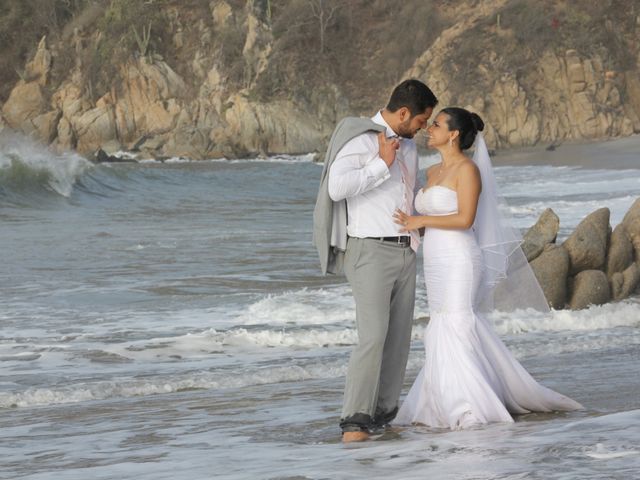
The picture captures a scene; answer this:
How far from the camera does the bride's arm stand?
6.30 meters

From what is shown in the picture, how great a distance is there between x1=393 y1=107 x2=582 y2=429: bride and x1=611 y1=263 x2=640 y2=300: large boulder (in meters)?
5.37

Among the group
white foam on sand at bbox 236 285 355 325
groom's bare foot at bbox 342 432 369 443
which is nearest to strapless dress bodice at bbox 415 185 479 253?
groom's bare foot at bbox 342 432 369 443

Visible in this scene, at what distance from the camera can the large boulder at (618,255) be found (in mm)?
11977

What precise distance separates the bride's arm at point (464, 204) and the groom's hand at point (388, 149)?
A: 354 mm

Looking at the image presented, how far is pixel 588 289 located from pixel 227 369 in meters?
3.82

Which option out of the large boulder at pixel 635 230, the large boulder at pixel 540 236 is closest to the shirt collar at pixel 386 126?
the large boulder at pixel 540 236

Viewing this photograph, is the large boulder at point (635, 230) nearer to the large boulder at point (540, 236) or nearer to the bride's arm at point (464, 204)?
the large boulder at point (540, 236)

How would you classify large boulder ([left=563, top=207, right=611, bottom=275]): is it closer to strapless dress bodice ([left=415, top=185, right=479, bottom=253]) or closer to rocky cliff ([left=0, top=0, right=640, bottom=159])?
strapless dress bodice ([left=415, top=185, right=479, bottom=253])

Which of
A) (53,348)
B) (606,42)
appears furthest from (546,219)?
(606,42)

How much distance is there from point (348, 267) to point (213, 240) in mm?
13855

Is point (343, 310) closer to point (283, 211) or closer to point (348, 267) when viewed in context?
point (348, 267)

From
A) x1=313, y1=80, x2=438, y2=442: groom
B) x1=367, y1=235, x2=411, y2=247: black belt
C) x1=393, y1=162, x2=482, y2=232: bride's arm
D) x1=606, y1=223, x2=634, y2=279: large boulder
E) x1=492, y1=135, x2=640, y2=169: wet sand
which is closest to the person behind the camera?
x1=313, y1=80, x2=438, y2=442: groom

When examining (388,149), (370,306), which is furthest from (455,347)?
(388,149)

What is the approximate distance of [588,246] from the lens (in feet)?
38.5
